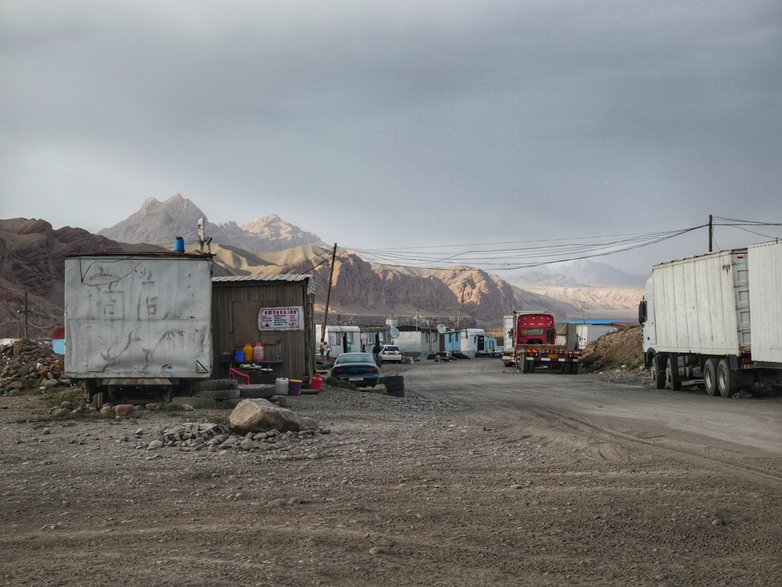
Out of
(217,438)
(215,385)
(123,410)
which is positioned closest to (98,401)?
(123,410)

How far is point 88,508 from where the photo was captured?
7.19 m

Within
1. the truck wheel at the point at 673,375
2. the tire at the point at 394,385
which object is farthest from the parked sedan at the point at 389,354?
the tire at the point at 394,385

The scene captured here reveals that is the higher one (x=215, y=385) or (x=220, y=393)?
(x=215, y=385)

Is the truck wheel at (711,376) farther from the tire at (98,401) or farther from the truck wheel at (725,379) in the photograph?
the tire at (98,401)

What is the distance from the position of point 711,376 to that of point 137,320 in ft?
51.8

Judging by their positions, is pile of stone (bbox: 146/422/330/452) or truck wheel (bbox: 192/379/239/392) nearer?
pile of stone (bbox: 146/422/330/452)

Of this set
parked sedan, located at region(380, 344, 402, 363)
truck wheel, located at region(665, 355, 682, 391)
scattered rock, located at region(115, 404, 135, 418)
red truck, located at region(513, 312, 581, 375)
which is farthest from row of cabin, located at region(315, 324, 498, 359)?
scattered rock, located at region(115, 404, 135, 418)

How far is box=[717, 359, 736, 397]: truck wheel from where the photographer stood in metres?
20.8

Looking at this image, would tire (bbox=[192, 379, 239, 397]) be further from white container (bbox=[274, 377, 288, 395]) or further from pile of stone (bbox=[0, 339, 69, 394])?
pile of stone (bbox=[0, 339, 69, 394])

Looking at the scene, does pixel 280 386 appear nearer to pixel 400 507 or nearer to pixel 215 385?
pixel 215 385

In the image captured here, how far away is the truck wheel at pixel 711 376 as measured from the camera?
22203mm

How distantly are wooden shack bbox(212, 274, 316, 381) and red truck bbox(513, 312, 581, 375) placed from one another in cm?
2249

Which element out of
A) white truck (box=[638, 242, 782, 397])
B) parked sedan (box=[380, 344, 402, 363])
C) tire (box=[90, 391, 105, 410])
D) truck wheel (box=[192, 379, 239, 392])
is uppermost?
white truck (box=[638, 242, 782, 397])

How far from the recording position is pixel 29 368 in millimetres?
22609
